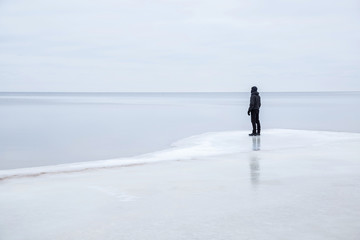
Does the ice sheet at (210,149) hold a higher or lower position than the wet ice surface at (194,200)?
lower

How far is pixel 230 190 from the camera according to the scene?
7.16 metres

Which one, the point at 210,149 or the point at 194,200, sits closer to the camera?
the point at 194,200

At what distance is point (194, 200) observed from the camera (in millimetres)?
6492

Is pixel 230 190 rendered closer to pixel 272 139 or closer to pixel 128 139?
pixel 272 139

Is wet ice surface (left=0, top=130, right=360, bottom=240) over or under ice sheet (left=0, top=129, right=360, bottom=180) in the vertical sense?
over

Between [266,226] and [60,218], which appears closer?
[266,226]

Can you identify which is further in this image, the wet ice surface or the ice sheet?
the ice sheet

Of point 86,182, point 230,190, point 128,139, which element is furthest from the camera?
point 128,139

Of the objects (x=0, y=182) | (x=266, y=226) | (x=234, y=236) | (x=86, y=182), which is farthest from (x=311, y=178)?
(x=0, y=182)

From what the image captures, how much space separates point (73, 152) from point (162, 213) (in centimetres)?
1155

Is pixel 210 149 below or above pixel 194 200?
below

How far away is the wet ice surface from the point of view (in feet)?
16.4

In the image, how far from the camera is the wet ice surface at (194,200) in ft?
16.4

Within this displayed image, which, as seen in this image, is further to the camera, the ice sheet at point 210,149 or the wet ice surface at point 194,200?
the ice sheet at point 210,149
